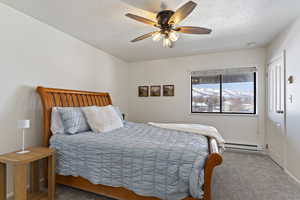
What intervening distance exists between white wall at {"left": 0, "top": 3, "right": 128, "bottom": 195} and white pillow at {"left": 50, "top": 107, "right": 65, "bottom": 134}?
285 mm

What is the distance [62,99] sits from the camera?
260 cm

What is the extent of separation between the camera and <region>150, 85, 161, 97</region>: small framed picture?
4.61 m

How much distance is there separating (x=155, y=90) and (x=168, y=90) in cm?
41

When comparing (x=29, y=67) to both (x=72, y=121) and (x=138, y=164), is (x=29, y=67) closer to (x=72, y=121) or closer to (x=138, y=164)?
(x=72, y=121)

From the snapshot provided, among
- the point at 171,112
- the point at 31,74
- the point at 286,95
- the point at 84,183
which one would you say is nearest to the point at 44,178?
the point at 84,183

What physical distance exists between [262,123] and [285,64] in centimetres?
155

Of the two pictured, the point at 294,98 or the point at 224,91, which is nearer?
the point at 294,98

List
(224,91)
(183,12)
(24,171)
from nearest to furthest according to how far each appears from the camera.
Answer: (24,171) < (183,12) < (224,91)

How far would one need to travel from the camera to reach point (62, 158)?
79.6 inches

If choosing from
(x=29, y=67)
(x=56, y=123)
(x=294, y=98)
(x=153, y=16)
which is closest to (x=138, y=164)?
(x=56, y=123)

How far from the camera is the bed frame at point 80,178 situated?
54.6 inches

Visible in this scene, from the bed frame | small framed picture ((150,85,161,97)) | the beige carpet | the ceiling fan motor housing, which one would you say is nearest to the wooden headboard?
the bed frame

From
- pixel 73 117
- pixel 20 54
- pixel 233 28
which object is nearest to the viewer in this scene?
pixel 20 54

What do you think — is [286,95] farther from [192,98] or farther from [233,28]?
[192,98]
